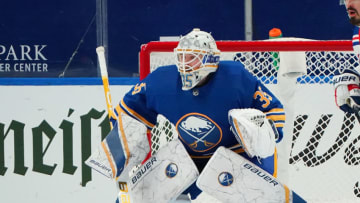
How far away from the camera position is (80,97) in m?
4.13

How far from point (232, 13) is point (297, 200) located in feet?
8.36

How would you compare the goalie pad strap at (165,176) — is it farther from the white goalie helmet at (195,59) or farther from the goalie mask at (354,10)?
the goalie mask at (354,10)

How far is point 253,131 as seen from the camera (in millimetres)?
2766

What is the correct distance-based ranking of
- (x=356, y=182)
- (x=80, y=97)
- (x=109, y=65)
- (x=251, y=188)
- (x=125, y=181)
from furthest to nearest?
(x=109, y=65), (x=80, y=97), (x=356, y=182), (x=125, y=181), (x=251, y=188)

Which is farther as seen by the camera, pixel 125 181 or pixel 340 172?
pixel 340 172

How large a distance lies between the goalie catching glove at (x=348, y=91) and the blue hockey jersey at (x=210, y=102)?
23 cm

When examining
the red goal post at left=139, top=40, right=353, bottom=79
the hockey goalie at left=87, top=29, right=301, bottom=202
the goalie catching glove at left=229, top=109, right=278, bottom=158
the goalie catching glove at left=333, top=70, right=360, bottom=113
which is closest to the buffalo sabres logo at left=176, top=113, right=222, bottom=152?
the hockey goalie at left=87, top=29, right=301, bottom=202

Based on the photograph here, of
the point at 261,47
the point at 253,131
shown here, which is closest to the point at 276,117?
the point at 253,131

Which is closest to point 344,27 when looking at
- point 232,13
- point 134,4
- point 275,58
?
point 232,13

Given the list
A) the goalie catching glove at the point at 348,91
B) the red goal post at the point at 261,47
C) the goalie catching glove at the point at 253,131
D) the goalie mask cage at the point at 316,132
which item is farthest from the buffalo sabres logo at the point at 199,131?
the goalie mask cage at the point at 316,132

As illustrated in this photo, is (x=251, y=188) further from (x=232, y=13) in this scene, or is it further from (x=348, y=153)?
(x=232, y=13)

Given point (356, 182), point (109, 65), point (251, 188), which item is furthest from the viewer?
point (109, 65)

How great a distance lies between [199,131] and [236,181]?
237mm

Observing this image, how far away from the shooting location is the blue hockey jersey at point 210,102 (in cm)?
292
